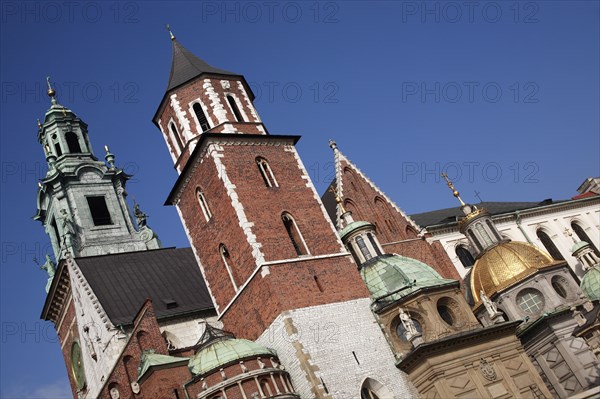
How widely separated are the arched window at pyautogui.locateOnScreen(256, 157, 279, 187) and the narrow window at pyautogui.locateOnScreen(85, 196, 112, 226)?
19.5 m

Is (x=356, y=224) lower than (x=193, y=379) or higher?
higher

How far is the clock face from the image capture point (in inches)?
1276

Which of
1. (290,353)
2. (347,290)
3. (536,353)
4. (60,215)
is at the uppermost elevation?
(60,215)

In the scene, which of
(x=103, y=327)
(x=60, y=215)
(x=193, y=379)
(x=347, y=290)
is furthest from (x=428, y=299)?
(x=60, y=215)

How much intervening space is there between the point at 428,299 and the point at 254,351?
22.8ft

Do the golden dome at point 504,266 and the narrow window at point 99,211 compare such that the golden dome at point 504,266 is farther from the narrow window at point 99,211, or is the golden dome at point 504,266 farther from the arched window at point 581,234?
the narrow window at point 99,211

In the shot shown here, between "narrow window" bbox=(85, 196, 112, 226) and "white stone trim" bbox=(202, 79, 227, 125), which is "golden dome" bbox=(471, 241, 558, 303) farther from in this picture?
"narrow window" bbox=(85, 196, 112, 226)

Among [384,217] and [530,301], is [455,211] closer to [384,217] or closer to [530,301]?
[384,217]

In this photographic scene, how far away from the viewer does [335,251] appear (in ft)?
89.8

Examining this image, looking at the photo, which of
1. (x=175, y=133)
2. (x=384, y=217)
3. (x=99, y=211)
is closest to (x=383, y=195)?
(x=384, y=217)

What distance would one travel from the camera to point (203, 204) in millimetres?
29844

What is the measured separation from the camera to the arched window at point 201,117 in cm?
3037

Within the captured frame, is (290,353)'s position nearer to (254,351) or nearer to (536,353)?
(254,351)

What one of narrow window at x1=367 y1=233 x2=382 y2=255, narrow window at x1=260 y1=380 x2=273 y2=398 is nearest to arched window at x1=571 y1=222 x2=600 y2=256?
narrow window at x1=367 y1=233 x2=382 y2=255
